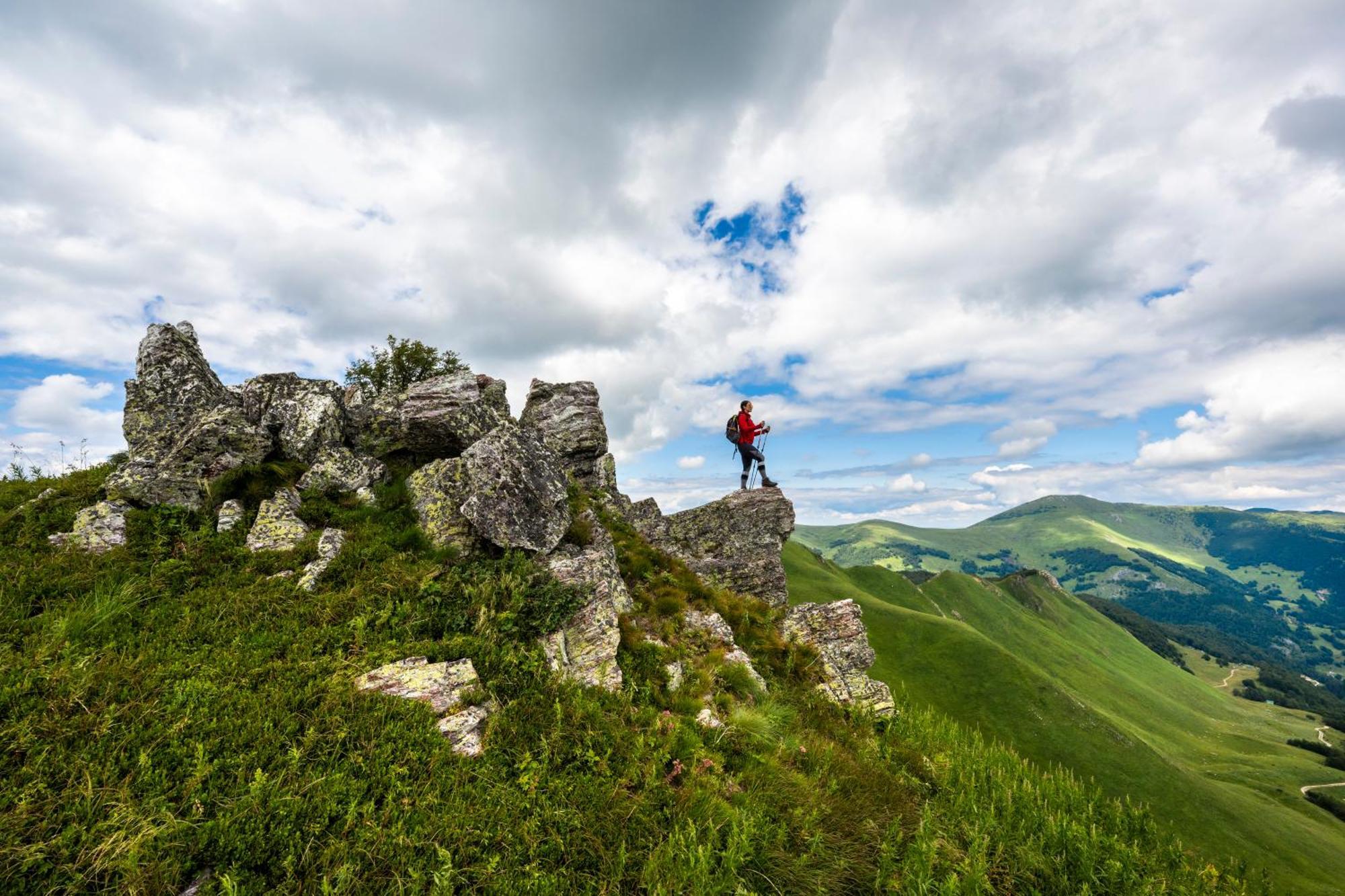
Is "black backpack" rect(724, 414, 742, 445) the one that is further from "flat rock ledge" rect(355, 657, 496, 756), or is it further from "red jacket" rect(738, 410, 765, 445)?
"flat rock ledge" rect(355, 657, 496, 756)

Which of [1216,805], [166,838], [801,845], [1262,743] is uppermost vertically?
[166,838]

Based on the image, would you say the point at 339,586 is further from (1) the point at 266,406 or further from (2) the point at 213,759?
(1) the point at 266,406

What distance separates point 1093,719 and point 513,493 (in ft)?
339

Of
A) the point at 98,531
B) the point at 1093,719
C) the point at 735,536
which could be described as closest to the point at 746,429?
the point at 735,536

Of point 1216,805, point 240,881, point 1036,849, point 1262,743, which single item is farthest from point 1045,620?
point 240,881

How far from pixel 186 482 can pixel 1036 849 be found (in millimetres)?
22305

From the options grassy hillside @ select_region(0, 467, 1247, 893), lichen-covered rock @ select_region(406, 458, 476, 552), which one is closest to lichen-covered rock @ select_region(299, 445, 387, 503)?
lichen-covered rock @ select_region(406, 458, 476, 552)

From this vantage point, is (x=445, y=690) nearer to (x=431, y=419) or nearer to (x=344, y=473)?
(x=344, y=473)

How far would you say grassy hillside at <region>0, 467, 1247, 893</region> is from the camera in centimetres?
646

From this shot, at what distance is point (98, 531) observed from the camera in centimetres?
1212

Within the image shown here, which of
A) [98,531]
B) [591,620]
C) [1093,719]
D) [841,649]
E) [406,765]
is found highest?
[98,531]

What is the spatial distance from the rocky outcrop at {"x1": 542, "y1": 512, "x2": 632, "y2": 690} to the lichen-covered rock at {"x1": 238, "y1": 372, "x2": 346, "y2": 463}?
9425 millimetres

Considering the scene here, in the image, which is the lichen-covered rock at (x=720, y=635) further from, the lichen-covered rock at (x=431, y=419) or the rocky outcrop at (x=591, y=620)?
the lichen-covered rock at (x=431, y=419)

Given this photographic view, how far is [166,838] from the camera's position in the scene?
620cm
